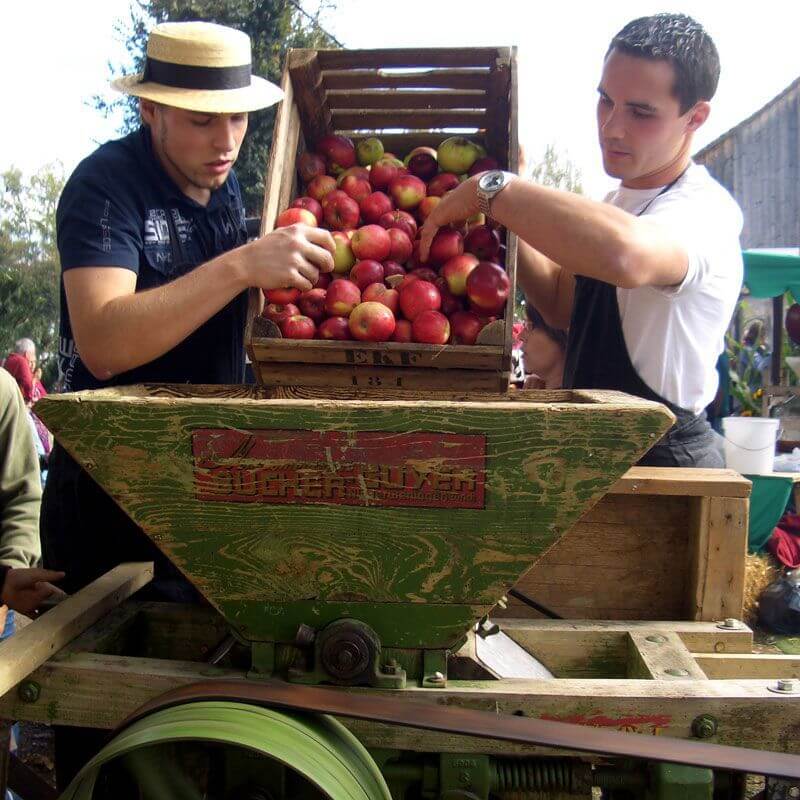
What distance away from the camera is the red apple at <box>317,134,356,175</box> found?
2891 millimetres

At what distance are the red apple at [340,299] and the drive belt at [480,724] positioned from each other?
1159 millimetres

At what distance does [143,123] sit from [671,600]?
6.89ft

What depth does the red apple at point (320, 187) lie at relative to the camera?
2.77m

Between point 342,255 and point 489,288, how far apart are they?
0.51 m

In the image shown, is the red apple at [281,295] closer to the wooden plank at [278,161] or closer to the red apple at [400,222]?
the wooden plank at [278,161]

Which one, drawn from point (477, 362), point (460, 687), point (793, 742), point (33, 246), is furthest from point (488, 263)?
point (33, 246)

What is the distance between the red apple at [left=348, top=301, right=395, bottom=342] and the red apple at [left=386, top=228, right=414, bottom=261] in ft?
1.13

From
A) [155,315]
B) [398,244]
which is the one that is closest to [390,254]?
[398,244]

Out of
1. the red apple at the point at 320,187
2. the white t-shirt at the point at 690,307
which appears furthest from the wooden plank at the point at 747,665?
the red apple at the point at 320,187

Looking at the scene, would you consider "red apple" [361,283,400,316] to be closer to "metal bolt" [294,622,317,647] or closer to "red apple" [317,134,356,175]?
"red apple" [317,134,356,175]

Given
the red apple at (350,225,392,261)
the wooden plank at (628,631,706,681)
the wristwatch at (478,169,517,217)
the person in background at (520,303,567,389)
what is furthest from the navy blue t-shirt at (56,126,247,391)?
the wooden plank at (628,631,706,681)

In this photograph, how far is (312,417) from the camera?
5.16 ft

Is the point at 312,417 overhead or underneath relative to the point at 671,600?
overhead

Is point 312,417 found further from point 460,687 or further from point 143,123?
point 143,123
